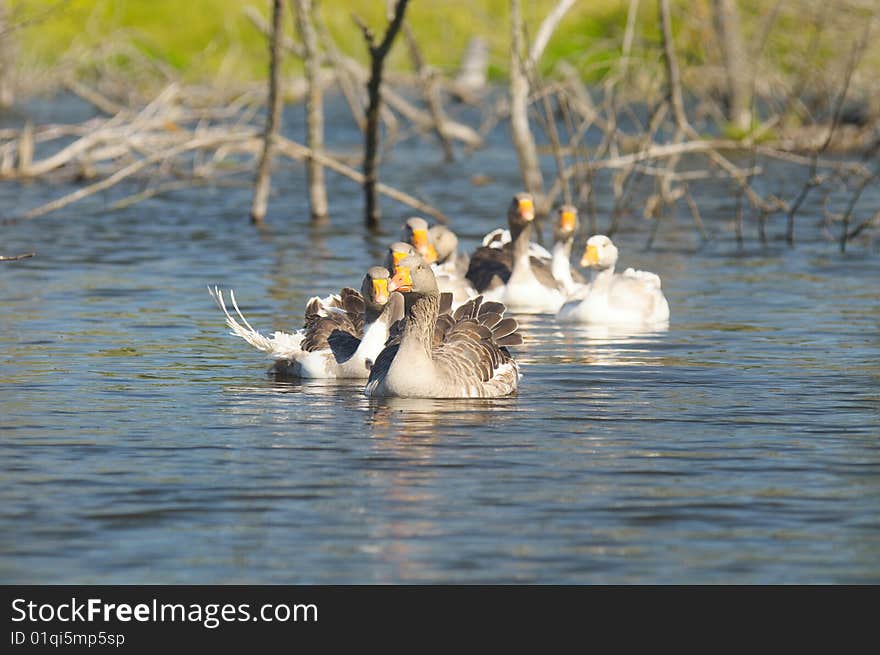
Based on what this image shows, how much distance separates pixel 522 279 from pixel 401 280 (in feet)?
22.2

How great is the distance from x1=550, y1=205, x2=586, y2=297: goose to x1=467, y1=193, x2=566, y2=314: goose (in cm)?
24

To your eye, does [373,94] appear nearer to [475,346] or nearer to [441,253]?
[441,253]

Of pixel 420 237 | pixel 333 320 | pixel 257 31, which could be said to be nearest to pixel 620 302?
pixel 420 237

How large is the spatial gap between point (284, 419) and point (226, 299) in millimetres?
7426

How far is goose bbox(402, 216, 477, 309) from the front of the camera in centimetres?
1869

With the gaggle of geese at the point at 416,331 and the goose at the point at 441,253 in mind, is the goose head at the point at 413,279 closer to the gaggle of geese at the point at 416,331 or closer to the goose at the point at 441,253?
the gaggle of geese at the point at 416,331

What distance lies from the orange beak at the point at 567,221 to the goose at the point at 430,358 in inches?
266

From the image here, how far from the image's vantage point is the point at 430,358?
1360 centimetres

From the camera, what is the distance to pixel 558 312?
19484mm

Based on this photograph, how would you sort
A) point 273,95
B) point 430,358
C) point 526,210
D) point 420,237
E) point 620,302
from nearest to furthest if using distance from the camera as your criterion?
point 430,358
point 620,302
point 420,237
point 526,210
point 273,95

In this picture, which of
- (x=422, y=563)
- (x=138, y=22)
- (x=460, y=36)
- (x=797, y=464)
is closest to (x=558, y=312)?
(x=797, y=464)

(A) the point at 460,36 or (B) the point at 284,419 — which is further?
(A) the point at 460,36

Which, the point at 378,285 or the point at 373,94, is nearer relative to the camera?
the point at 378,285

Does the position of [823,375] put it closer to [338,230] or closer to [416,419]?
[416,419]
